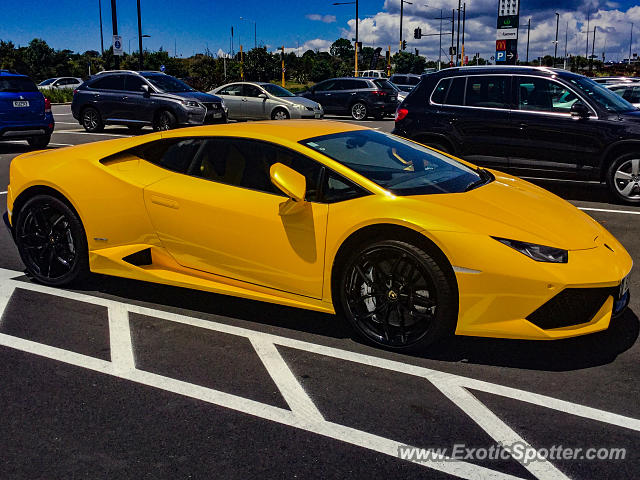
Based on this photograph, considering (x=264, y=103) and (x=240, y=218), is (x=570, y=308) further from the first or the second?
(x=264, y=103)

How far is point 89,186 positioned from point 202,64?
5799cm

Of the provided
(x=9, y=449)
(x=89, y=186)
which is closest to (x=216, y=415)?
(x=9, y=449)

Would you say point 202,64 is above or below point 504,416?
above

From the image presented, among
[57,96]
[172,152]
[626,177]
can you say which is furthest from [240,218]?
[57,96]

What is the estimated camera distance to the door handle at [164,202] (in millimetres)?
4562

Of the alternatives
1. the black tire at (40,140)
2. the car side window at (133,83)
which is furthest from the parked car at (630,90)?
the black tire at (40,140)

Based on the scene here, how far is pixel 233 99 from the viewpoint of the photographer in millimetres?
22125

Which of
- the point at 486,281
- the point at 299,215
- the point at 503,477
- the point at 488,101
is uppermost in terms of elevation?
the point at 488,101

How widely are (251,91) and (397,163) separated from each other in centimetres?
1805

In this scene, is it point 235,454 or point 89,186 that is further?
point 89,186

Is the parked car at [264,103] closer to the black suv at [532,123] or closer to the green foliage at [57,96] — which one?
the black suv at [532,123]

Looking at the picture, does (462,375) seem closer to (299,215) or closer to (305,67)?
(299,215)

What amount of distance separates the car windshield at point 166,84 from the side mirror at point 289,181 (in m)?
15.1

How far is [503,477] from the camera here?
2.75m
